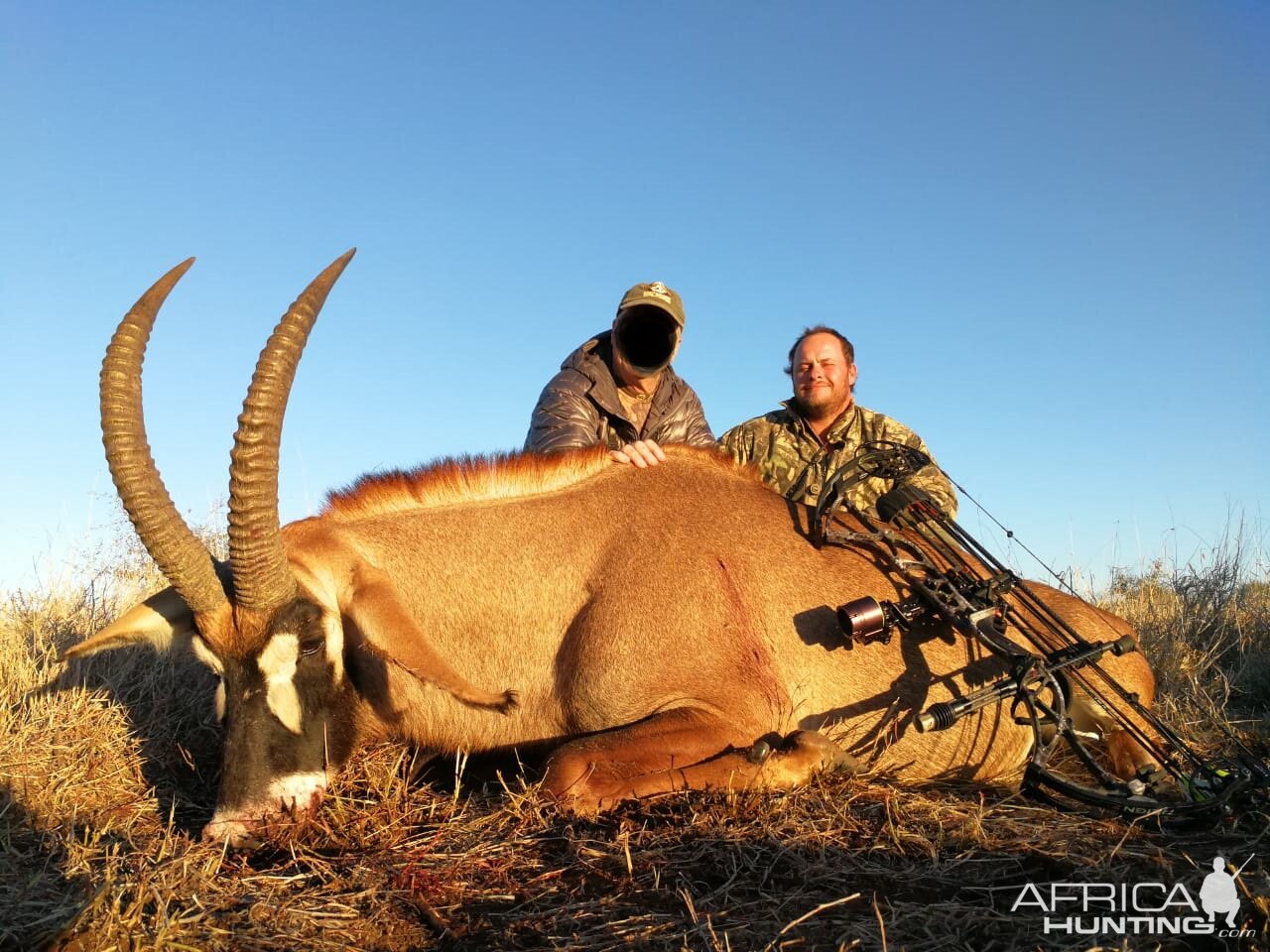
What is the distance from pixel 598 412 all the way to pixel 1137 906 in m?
5.04

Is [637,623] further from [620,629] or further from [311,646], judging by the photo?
[311,646]

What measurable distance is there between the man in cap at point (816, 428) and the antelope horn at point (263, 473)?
4.08 m

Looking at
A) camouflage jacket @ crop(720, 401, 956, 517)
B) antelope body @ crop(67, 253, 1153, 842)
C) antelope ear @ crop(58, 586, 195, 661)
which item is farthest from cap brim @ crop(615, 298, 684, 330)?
antelope ear @ crop(58, 586, 195, 661)

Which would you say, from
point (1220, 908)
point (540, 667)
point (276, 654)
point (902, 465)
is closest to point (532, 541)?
point (540, 667)

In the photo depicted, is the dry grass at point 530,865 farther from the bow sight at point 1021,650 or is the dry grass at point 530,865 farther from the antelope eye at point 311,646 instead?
the antelope eye at point 311,646

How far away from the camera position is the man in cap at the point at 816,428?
7.14 metres

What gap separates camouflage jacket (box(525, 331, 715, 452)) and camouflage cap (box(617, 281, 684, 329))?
510 millimetres

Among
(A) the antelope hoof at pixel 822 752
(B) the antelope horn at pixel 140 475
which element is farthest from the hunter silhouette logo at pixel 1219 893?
(B) the antelope horn at pixel 140 475

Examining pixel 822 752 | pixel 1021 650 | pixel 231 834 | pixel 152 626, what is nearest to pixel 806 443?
pixel 1021 650

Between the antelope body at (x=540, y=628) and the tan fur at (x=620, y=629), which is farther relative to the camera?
the tan fur at (x=620, y=629)

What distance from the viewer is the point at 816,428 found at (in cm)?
743

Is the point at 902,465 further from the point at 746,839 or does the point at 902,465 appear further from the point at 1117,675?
the point at 746,839

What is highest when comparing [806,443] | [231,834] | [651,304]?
[651,304]

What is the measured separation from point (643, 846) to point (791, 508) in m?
2.31
